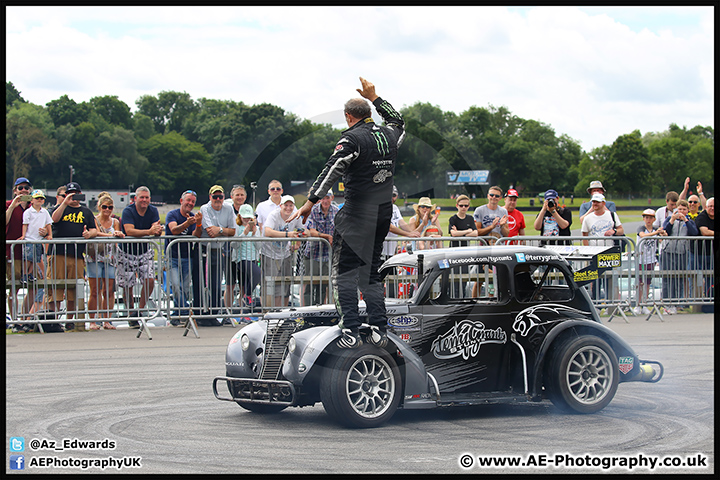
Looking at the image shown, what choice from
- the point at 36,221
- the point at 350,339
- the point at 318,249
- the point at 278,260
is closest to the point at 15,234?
the point at 36,221

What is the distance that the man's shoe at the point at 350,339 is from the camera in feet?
20.2

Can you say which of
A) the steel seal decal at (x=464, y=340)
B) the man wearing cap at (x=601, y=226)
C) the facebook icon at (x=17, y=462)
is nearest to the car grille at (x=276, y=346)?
the steel seal decal at (x=464, y=340)

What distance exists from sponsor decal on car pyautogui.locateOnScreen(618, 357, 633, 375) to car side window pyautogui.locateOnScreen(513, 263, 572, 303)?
0.71 meters

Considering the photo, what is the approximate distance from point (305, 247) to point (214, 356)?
3.01m

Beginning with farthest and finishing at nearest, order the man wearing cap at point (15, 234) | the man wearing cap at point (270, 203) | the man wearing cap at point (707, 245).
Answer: the man wearing cap at point (707, 245) < the man wearing cap at point (270, 203) < the man wearing cap at point (15, 234)

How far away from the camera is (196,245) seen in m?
12.4

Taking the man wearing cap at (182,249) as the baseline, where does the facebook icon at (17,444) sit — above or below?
below

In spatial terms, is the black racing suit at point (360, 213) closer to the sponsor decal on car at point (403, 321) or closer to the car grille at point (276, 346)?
the sponsor decal on car at point (403, 321)

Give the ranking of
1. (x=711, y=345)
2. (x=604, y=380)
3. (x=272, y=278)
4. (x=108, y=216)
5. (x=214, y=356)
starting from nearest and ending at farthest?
(x=604, y=380), (x=214, y=356), (x=711, y=345), (x=272, y=278), (x=108, y=216)

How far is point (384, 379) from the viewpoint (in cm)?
622

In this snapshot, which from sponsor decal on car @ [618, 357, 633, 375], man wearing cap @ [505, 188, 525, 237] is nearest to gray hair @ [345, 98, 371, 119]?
sponsor decal on car @ [618, 357, 633, 375]

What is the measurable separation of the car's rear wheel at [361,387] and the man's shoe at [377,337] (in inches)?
2.3

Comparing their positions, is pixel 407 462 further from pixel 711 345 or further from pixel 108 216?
pixel 108 216
